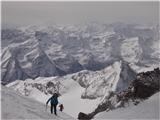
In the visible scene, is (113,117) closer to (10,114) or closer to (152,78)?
(152,78)

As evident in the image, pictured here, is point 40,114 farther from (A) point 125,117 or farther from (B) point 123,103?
(B) point 123,103

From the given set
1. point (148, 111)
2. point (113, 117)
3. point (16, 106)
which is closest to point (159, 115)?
point (148, 111)

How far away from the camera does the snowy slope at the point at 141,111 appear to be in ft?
172

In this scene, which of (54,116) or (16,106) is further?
(54,116)

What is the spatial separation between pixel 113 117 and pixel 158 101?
26.6ft

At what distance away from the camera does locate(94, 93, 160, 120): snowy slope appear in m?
52.6

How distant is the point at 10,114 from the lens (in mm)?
29797

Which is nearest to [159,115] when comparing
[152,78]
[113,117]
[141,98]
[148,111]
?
[148,111]

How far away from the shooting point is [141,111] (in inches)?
2178

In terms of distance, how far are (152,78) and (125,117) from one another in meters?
20.2

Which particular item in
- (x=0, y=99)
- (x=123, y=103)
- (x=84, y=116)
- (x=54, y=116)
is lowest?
(x=84, y=116)

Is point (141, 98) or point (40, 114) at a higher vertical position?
point (40, 114)

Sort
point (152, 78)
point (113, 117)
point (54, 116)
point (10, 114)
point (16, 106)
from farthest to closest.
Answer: point (152, 78), point (113, 117), point (54, 116), point (16, 106), point (10, 114)

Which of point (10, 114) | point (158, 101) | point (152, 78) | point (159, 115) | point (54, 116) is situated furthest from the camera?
point (152, 78)
